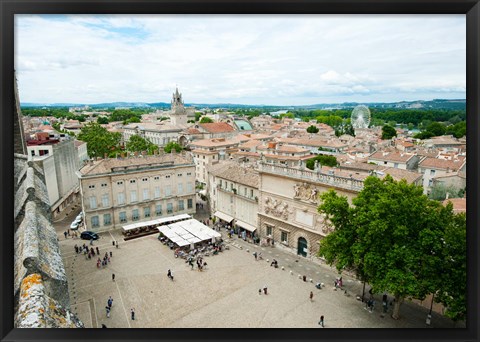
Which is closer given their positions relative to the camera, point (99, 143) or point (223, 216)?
point (223, 216)

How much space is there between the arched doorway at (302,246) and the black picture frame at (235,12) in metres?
12.8

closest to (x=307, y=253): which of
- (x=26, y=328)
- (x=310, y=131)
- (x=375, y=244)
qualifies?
(x=375, y=244)

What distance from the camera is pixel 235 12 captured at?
11.8ft

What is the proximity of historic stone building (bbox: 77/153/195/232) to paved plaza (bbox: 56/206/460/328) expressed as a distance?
3082 millimetres

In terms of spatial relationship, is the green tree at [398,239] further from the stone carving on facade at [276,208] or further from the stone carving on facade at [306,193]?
the stone carving on facade at [276,208]

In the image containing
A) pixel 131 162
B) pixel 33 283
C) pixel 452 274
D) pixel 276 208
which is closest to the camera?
pixel 33 283

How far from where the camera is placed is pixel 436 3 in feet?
11.4

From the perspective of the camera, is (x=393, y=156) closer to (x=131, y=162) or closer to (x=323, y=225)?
(x=323, y=225)

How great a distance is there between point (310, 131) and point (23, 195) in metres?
67.2

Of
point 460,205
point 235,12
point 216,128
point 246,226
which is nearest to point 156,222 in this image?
point 246,226

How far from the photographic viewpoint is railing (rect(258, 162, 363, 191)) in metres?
13.6

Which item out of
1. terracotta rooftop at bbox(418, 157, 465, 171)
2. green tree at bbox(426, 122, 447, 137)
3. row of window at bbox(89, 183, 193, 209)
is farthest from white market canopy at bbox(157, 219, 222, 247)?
green tree at bbox(426, 122, 447, 137)

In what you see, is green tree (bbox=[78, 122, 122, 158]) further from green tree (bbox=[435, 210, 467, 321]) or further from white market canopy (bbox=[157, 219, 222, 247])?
green tree (bbox=[435, 210, 467, 321])

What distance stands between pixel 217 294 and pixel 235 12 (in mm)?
11512
